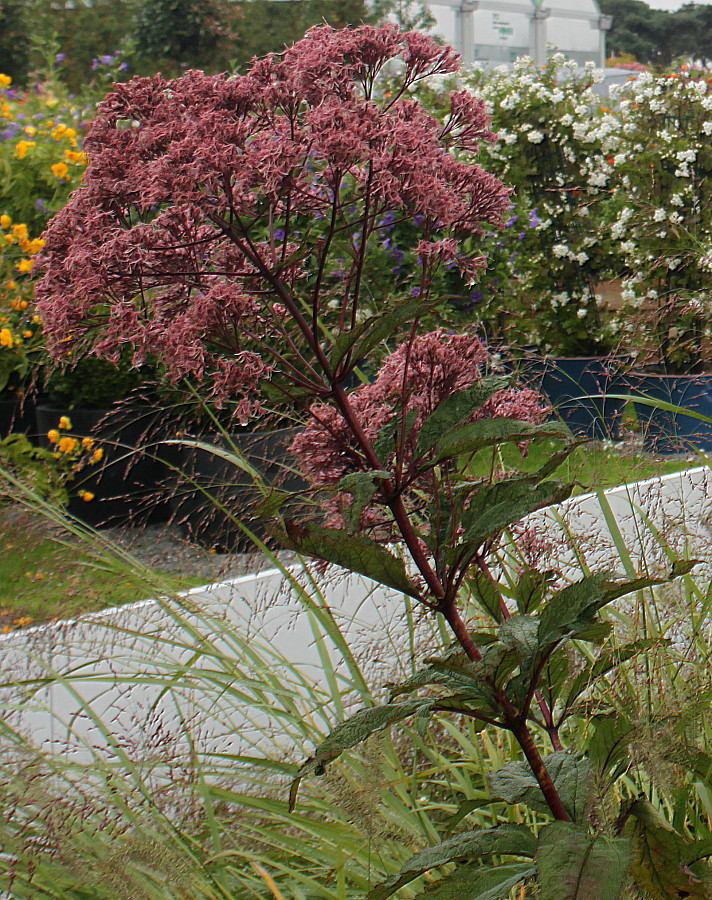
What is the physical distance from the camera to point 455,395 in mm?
767

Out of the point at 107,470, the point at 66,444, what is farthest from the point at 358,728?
the point at 107,470

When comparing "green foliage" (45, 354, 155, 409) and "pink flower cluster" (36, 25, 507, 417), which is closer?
"pink flower cluster" (36, 25, 507, 417)

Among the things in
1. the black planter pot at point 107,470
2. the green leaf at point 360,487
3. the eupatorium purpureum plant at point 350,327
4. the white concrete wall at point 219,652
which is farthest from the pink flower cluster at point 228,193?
the black planter pot at point 107,470

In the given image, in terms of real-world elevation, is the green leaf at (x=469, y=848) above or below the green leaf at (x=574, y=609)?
below

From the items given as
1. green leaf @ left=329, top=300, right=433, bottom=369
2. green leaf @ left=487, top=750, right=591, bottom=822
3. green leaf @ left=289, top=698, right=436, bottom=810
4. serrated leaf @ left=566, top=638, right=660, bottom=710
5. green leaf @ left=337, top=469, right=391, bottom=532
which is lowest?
green leaf @ left=487, top=750, right=591, bottom=822

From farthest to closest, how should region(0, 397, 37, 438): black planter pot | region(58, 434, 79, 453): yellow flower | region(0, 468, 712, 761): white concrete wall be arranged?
region(0, 397, 37, 438): black planter pot < region(58, 434, 79, 453): yellow flower < region(0, 468, 712, 761): white concrete wall

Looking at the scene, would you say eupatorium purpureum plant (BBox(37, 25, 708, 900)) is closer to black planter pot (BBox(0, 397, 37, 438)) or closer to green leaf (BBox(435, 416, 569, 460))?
green leaf (BBox(435, 416, 569, 460))

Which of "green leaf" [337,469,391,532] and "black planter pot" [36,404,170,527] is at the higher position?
"green leaf" [337,469,391,532]

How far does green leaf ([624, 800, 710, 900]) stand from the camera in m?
0.73

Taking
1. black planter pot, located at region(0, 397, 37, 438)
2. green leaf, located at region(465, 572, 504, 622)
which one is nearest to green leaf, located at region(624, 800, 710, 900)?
green leaf, located at region(465, 572, 504, 622)

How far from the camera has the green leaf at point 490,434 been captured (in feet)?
2.27

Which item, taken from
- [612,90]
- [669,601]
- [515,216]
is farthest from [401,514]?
[612,90]

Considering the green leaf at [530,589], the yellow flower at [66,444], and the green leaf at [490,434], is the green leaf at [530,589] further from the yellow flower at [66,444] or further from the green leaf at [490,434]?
the yellow flower at [66,444]

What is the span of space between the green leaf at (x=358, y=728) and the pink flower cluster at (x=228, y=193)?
0.79 ft
